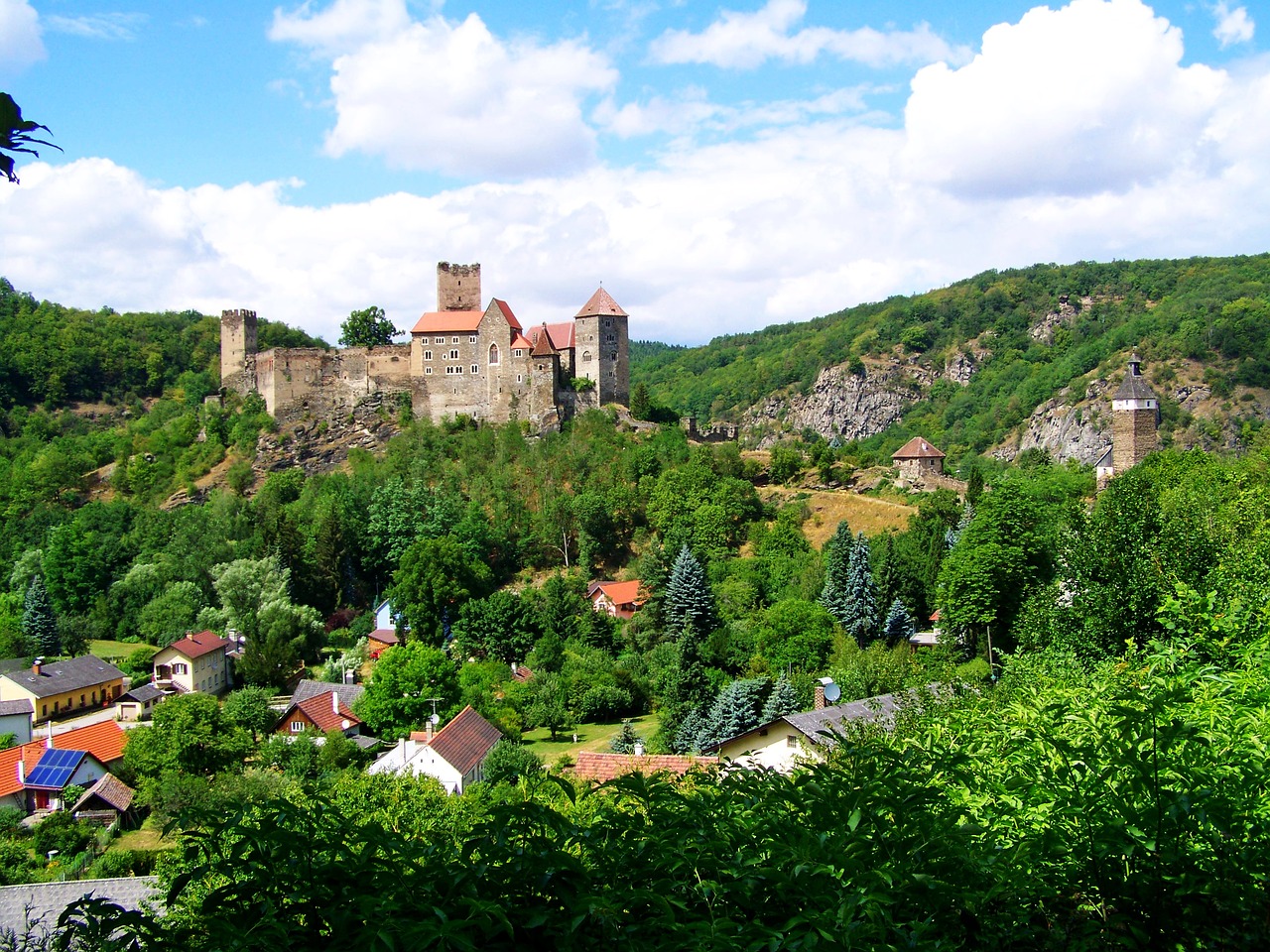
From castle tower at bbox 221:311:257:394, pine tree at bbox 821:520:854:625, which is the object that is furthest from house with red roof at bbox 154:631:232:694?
pine tree at bbox 821:520:854:625

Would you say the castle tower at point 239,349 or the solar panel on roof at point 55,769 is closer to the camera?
the solar panel on roof at point 55,769

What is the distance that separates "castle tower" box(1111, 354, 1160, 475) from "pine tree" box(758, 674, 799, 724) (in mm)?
24321

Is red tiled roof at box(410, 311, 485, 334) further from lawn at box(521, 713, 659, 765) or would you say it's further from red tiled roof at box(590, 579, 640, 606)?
lawn at box(521, 713, 659, 765)

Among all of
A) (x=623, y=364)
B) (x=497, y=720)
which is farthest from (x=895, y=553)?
(x=623, y=364)

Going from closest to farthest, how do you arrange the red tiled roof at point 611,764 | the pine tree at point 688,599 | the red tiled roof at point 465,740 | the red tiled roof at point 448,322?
1. the red tiled roof at point 611,764
2. the red tiled roof at point 465,740
3. the pine tree at point 688,599
4. the red tiled roof at point 448,322

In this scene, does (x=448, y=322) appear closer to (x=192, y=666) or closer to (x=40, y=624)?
(x=192, y=666)

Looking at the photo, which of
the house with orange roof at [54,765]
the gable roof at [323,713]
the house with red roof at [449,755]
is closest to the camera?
the house with red roof at [449,755]

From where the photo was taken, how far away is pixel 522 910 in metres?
4.28

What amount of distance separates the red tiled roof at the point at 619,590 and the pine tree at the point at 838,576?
823 centimetres

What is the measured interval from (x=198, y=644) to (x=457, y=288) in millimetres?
22516

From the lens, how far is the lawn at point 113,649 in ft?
151

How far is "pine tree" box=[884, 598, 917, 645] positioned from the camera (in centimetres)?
3666

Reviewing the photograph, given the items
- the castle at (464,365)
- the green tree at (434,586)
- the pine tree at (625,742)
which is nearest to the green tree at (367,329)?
the castle at (464,365)

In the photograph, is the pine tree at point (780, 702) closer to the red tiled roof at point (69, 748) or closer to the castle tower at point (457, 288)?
the red tiled roof at point (69, 748)
